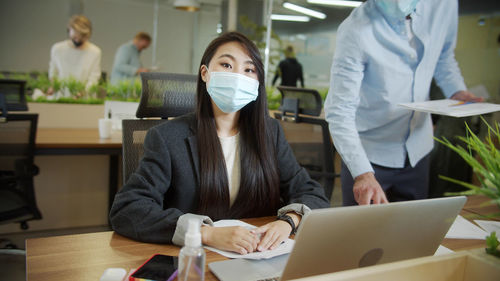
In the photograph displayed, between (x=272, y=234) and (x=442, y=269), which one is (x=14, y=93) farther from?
(x=442, y=269)

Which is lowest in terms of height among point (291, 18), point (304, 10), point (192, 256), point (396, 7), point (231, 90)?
point (192, 256)

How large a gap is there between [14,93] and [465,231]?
104 inches

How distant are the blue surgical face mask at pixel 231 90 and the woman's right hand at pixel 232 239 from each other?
19.4 inches

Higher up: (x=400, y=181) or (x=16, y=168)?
(x=400, y=181)

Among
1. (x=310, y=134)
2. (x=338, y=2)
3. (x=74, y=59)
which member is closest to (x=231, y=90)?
(x=310, y=134)

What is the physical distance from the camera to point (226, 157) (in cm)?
152

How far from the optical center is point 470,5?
578cm

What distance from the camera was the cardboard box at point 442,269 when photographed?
63 centimetres

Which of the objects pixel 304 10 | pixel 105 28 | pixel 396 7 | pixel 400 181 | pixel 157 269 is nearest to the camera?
pixel 157 269

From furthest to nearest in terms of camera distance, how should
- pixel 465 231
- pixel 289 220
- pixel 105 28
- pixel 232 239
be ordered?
pixel 105 28 → pixel 465 231 → pixel 289 220 → pixel 232 239

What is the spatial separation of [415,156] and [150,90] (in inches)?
43.9

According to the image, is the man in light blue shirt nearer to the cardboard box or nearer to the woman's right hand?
the woman's right hand

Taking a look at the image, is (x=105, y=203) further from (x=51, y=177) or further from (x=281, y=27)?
(x=281, y=27)

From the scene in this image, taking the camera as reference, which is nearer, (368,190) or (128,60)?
(368,190)
